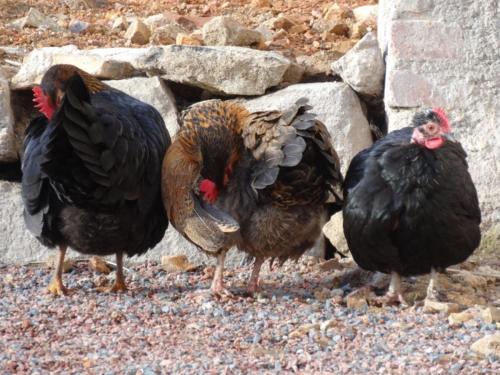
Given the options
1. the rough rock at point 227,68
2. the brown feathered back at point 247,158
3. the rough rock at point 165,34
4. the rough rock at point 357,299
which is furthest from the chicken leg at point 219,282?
the rough rock at point 165,34

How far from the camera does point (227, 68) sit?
716cm

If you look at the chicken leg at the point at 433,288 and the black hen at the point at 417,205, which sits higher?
the black hen at the point at 417,205

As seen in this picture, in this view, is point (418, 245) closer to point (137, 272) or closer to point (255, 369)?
point (255, 369)

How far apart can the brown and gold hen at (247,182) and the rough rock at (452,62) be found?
4.36ft

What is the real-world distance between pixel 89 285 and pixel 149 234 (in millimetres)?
609

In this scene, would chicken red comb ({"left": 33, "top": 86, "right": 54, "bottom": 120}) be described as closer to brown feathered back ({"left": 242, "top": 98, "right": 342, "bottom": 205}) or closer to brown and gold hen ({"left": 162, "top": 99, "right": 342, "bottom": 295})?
brown and gold hen ({"left": 162, "top": 99, "right": 342, "bottom": 295})

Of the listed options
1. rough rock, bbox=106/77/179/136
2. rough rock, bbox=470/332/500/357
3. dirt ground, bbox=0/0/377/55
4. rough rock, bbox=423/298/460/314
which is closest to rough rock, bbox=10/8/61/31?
dirt ground, bbox=0/0/377/55

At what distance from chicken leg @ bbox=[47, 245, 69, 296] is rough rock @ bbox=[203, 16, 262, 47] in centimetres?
227

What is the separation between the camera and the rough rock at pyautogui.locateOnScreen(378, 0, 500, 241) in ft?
22.5

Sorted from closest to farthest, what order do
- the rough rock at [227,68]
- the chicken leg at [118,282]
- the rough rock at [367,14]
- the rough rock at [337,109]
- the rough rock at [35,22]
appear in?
the chicken leg at [118,282] → the rough rock at [337,109] → the rough rock at [227,68] → the rough rock at [367,14] → the rough rock at [35,22]

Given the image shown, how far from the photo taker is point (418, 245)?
5.60m

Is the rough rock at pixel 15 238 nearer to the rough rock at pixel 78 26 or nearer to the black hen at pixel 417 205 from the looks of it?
the rough rock at pixel 78 26

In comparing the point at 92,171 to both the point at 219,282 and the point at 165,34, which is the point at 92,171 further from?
the point at 165,34

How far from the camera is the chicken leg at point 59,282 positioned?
6.07 m
